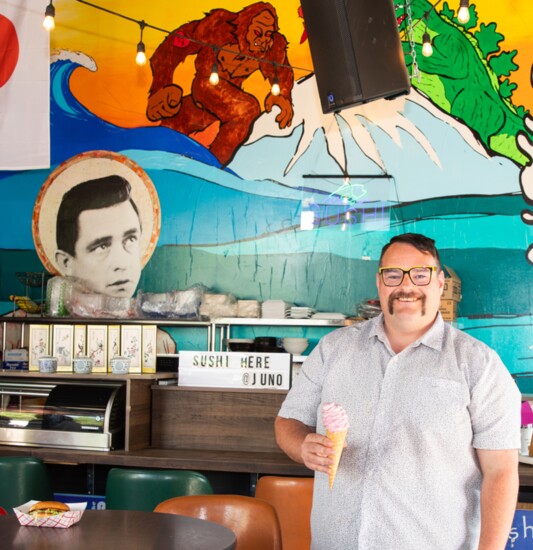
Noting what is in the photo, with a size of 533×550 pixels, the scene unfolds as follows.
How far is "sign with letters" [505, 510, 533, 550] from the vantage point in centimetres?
449

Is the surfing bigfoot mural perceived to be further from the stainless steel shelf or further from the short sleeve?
the short sleeve

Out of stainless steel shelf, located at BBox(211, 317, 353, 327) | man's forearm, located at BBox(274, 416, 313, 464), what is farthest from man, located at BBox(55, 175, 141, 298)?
man's forearm, located at BBox(274, 416, 313, 464)

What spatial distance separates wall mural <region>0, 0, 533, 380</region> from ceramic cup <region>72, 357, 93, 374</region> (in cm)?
149

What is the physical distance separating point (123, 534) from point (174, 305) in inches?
149

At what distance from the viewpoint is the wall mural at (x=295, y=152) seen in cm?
645

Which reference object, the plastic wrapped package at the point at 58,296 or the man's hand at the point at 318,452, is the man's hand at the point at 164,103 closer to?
the plastic wrapped package at the point at 58,296

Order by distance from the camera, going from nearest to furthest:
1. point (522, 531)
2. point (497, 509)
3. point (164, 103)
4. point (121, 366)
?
1. point (497, 509)
2. point (522, 531)
3. point (121, 366)
4. point (164, 103)

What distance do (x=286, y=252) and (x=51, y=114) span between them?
2.41 m

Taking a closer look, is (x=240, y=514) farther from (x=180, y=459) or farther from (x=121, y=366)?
(x=121, y=366)

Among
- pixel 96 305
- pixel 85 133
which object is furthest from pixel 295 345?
pixel 85 133

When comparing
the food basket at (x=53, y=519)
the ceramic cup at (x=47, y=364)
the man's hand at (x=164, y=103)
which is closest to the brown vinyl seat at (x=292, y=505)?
the food basket at (x=53, y=519)

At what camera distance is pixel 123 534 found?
2.86m

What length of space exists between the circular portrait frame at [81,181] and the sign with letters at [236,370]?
1870mm

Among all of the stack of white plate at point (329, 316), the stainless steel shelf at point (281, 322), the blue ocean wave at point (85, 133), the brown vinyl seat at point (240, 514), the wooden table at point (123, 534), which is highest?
the blue ocean wave at point (85, 133)
